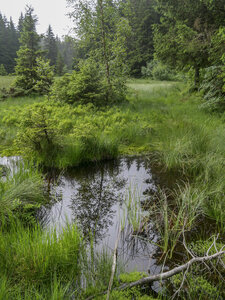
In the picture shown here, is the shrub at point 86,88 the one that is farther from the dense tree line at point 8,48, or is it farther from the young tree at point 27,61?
the dense tree line at point 8,48

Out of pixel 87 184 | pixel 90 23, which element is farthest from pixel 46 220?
pixel 90 23

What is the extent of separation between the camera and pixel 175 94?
516 inches

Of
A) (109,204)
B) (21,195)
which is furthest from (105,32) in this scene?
(21,195)

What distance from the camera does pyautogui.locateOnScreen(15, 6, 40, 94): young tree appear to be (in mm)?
13867

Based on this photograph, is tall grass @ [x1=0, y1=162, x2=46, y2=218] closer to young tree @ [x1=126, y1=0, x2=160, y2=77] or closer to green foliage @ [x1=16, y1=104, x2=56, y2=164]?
green foliage @ [x1=16, y1=104, x2=56, y2=164]

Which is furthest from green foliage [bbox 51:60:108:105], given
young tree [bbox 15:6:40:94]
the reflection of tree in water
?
the reflection of tree in water

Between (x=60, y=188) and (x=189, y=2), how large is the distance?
971 centimetres

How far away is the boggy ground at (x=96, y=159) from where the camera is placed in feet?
6.16

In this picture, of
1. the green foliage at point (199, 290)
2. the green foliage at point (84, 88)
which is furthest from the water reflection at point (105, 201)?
the green foliage at point (84, 88)

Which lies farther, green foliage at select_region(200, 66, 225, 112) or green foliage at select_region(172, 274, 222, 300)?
green foliage at select_region(200, 66, 225, 112)

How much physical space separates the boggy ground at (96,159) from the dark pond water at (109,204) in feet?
0.82

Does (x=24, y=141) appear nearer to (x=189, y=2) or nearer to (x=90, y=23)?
(x=90, y=23)

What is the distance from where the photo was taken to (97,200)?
3521 mm

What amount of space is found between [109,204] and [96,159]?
196 cm
